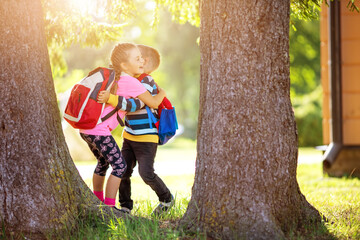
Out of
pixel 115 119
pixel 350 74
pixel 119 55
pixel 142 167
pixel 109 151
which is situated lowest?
pixel 142 167

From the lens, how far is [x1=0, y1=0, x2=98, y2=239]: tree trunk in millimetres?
3828

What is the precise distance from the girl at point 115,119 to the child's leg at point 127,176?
0.93 feet

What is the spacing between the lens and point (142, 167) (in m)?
4.73

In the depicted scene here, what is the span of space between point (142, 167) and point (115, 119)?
0.55m

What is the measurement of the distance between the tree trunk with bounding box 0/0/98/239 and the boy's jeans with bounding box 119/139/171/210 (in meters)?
0.88

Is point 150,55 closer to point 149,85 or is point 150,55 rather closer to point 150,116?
point 149,85

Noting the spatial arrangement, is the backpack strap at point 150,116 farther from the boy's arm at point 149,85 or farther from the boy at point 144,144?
the boy's arm at point 149,85

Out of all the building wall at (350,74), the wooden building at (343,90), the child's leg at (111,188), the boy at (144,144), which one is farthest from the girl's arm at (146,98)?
the building wall at (350,74)

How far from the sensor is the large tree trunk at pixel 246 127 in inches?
144

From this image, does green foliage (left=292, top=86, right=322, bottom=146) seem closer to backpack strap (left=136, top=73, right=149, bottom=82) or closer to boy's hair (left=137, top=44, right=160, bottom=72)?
boy's hair (left=137, top=44, right=160, bottom=72)

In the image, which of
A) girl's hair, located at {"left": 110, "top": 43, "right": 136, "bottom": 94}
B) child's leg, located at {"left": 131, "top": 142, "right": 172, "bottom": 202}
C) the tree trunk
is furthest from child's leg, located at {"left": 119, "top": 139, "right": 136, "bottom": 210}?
the tree trunk

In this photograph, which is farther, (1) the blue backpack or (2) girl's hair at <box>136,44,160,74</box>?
(2) girl's hair at <box>136,44,160,74</box>

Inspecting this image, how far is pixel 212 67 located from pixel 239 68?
8.8 inches

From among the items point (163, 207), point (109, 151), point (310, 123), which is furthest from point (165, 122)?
point (310, 123)
